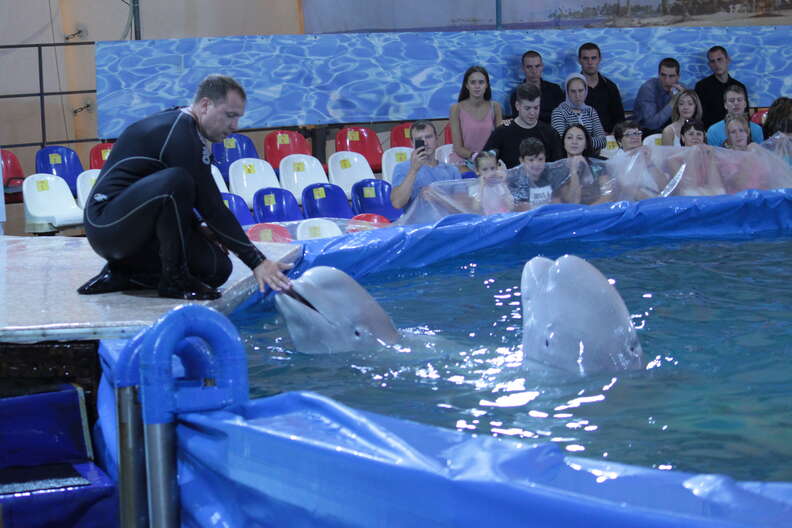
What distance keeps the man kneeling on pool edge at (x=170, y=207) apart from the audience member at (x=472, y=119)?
162 inches

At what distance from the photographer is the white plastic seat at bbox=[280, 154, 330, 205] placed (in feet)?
24.7

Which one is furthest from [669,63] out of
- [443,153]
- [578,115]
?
[443,153]

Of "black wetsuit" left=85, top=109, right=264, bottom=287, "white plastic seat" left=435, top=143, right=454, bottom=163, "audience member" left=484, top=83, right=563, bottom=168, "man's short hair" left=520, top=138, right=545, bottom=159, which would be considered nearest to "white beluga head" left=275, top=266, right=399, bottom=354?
"black wetsuit" left=85, top=109, right=264, bottom=287

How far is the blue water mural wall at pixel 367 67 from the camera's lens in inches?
305

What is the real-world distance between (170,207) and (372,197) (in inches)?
149

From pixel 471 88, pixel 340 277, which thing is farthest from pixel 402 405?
pixel 471 88

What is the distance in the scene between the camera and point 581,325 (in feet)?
10.4

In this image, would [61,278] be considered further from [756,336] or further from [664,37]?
[664,37]

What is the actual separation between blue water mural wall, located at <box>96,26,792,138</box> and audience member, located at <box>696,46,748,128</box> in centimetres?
29

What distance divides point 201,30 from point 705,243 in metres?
6.87

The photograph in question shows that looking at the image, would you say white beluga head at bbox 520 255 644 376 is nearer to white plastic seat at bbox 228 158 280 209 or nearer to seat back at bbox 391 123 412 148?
white plastic seat at bbox 228 158 280 209

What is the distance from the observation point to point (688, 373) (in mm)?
3299

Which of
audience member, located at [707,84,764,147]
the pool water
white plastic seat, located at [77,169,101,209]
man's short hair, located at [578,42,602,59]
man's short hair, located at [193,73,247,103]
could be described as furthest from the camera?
man's short hair, located at [578,42,602,59]

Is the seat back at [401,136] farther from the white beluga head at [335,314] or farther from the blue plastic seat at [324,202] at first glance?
the white beluga head at [335,314]
